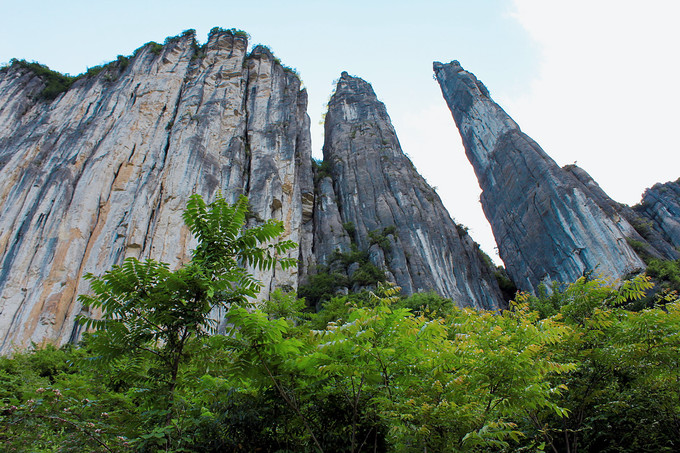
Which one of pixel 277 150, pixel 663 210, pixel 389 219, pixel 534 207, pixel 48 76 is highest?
pixel 48 76

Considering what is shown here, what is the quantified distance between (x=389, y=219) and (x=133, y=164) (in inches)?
A: 873

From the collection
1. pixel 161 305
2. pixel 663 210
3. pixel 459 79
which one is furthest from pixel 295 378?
pixel 459 79

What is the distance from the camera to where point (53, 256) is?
23.3 m

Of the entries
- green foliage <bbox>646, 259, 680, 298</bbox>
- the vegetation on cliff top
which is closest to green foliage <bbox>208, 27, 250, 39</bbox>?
the vegetation on cliff top

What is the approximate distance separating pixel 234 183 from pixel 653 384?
93.1ft

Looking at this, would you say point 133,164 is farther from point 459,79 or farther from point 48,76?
point 459,79

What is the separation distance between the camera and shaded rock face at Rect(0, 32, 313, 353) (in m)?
23.1

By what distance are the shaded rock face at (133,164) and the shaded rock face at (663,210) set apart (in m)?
32.5

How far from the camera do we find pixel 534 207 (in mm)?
36719

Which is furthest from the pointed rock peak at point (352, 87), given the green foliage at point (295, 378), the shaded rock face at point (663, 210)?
the green foliage at point (295, 378)

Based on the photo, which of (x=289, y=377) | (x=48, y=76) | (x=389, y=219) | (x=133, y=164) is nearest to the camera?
(x=289, y=377)

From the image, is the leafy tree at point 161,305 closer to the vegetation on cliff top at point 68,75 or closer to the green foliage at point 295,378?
the green foliage at point 295,378

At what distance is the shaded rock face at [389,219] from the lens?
33.2 metres

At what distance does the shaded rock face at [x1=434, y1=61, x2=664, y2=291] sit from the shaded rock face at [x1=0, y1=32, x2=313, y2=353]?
19801 millimetres
